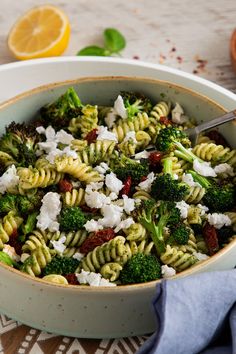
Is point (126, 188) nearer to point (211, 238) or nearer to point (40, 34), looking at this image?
point (211, 238)

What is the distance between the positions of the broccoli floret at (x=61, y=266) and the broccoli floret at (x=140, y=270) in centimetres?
18

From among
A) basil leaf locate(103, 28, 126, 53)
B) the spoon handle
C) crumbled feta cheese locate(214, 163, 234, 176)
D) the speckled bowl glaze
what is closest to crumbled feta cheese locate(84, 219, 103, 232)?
the speckled bowl glaze

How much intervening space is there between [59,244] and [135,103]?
813mm

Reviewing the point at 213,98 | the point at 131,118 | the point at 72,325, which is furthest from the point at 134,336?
the point at 213,98

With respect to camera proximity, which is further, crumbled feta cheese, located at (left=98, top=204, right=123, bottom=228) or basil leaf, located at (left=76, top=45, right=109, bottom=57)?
basil leaf, located at (left=76, top=45, right=109, bottom=57)

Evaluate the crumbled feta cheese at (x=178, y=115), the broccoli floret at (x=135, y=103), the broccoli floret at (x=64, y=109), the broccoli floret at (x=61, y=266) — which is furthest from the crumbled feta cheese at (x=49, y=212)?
the crumbled feta cheese at (x=178, y=115)

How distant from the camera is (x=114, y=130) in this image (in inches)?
122

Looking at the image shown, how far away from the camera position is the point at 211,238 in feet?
8.92

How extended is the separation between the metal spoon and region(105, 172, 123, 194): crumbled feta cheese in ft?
1.44

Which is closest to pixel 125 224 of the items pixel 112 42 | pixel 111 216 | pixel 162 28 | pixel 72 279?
pixel 111 216

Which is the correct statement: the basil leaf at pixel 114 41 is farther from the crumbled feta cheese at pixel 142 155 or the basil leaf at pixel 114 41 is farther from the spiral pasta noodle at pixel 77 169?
the spiral pasta noodle at pixel 77 169

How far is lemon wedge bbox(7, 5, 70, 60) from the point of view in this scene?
383 centimetres

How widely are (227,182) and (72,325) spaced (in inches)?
33.2

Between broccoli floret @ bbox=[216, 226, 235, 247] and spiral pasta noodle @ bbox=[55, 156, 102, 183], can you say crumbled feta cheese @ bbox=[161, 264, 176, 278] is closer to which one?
broccoli floret @ bbox=[216, 226, 235, 247]
